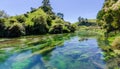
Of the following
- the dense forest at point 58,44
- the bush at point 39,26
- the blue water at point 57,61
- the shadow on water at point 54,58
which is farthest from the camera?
the bush at point 39,26

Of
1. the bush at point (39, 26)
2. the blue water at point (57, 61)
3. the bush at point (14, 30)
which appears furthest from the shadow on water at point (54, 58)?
the bush at point (39, 26)

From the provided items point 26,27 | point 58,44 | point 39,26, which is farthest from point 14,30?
point 58,44

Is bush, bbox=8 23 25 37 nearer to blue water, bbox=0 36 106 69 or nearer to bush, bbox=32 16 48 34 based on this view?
bush, bbox=32 16 48 34

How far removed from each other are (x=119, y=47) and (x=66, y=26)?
75537 millimetres

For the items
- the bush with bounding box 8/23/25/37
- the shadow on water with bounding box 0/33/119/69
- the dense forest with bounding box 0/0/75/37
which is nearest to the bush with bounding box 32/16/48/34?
the dense forest with bounding box 0/0/75/37

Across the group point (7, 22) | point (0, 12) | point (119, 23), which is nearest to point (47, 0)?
point (0, 12)

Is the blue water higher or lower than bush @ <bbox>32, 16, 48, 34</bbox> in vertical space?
lower

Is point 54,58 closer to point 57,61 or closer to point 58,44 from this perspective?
point 57,61

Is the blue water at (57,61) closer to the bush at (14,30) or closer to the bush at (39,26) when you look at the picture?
the bush at (14,30)

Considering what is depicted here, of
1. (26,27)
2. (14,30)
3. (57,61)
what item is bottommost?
(57,61)

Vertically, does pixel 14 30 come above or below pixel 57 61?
above

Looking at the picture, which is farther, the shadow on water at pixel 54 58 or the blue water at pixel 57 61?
the shadow on water at pixel 54 58

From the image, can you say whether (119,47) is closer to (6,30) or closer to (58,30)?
(6,30)

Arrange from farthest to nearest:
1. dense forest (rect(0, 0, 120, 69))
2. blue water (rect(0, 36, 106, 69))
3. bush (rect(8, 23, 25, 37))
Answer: bush (rect(8, 23, 25, 37)), dense forest (rect(0, 0, 120, 69)), blue water (rect(0, 36, 106, 69))
